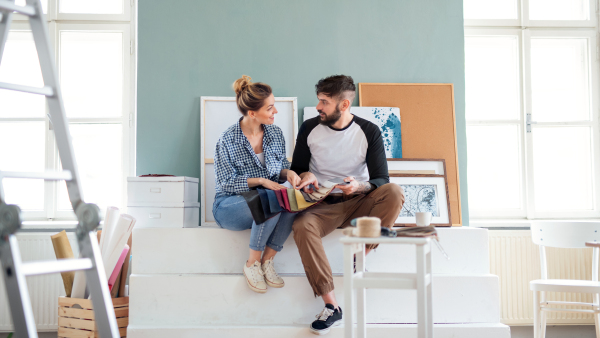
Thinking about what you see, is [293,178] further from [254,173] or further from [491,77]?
[491,77]

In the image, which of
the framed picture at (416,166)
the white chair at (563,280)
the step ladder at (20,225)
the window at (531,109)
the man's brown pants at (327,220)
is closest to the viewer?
the step ladder at (20,225)

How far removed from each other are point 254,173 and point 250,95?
1.50 ft

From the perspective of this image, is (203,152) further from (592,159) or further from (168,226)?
(592,159)

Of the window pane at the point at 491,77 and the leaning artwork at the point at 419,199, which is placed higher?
the window pane at the point at 491,77

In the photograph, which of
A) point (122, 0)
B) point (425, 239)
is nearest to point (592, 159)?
point (425, 239)

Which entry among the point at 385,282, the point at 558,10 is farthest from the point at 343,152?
the point at 558,10

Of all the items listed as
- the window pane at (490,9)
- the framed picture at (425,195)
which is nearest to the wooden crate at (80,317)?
the framed picture at (425,195)

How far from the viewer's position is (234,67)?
326cm

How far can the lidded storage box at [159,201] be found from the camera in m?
2.74

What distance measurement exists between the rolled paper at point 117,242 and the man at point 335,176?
1.01 metres

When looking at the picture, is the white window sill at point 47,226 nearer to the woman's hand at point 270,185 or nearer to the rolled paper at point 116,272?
the rolled paper at point 116,272

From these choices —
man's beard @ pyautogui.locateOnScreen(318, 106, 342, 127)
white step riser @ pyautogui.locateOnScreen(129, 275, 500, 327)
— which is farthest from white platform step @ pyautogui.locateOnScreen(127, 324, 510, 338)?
man's beard @ pyautogui.locateOnScreen(318, 106, 342, 127)

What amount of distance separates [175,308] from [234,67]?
167cm

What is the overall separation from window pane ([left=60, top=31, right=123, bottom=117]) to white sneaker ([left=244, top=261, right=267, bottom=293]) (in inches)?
67.5
